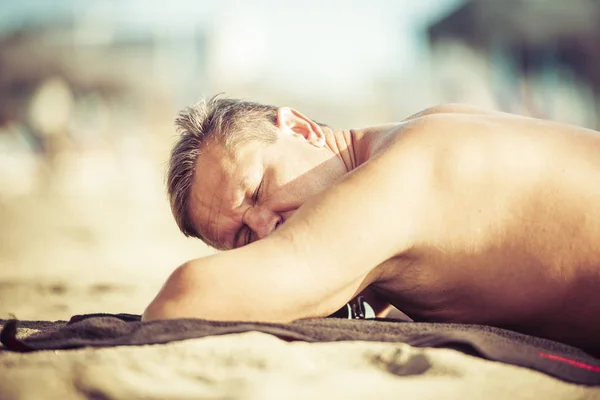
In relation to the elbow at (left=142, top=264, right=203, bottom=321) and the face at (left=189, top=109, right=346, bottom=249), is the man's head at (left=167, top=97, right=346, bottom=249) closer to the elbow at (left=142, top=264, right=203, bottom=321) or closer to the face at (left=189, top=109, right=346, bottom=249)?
the face at (left=189, top=109, right=346, bottom=249)

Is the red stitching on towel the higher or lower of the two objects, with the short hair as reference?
lower

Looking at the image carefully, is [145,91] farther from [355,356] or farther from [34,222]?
[355,356]

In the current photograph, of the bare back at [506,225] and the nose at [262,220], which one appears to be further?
the nose at [262,220]

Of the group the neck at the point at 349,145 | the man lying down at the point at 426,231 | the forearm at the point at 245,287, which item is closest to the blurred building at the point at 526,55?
the neck at the point at 349,145

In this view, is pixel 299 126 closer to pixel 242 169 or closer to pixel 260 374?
pixel 242 169

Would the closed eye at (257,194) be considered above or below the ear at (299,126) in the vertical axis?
below

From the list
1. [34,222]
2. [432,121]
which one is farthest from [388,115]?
[432,121]

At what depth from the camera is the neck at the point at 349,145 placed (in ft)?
7.57

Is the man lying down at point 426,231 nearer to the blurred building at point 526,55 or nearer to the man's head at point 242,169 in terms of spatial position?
the man's head at point 242,169

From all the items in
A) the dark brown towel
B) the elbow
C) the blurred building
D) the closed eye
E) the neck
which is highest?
the blurred building

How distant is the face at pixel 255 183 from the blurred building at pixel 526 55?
49.5 ft

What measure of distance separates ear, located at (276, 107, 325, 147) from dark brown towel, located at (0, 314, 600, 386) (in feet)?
2.68

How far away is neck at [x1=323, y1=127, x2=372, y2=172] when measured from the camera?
2.31 metres

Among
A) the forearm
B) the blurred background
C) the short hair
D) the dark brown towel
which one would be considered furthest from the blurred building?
the forearm
